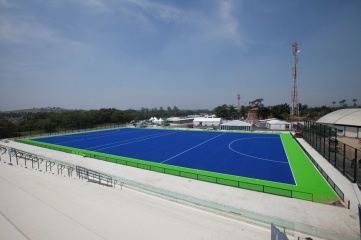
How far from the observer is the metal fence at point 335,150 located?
18514 mm

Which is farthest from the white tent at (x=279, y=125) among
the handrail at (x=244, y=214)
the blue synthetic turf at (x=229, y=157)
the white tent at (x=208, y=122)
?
the handrail at (x=244, y=214)

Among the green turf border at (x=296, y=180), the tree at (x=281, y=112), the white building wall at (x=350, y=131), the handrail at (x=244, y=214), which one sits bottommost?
the green turf border at (x=296, y=180)

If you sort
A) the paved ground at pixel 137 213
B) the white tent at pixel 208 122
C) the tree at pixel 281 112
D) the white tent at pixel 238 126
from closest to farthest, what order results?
the paved ground at pixel 137 213, the white tent at pixel 238 126, the white tent at pixel 208 122, the tree at pixel 281 112

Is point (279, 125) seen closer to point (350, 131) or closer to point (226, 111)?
point (350, 131)

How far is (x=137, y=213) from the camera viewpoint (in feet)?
36.3

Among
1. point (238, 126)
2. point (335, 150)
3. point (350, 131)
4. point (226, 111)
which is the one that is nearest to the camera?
point (335, 150)

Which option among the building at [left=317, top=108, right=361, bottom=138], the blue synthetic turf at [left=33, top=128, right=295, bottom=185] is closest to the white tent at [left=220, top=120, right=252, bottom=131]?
the blue synthetic turf at [left=33, top=128, right=295, bottom=185]

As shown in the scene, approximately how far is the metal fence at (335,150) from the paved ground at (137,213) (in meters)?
2.04

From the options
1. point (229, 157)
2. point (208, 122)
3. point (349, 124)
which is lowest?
point (229, 157)

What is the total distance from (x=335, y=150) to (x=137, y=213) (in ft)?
69.9

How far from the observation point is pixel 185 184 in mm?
17922

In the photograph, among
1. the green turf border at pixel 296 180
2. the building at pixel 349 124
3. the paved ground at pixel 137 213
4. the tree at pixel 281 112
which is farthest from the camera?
the tree at pixel 281 112

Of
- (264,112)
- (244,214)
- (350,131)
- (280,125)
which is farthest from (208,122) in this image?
(244,214)

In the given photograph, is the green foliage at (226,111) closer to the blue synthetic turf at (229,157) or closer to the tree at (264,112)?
the tree at (264,112)
